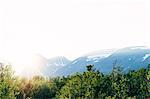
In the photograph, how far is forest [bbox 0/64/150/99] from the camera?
7794 cm

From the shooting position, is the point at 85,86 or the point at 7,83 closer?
the point at 7,83

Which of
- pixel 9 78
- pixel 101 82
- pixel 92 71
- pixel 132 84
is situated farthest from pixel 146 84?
pixel 9 78

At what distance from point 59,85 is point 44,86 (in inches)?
401

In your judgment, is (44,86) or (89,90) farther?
(44,86)

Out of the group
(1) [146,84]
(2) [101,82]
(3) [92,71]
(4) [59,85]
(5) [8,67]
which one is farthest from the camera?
(4) [59,85]

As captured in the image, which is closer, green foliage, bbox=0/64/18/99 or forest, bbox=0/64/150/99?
green foliage, bbox=0/64/18/99

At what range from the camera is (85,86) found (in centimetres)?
10206

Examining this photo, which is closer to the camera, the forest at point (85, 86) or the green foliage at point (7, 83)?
the green foliage at point (7, 83)

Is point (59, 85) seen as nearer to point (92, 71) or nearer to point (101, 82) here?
point (101, 82)

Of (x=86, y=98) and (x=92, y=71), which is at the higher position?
(x=92, y=71)

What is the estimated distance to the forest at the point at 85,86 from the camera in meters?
77.9

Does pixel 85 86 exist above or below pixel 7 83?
below

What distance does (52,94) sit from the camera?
167625 millimetres

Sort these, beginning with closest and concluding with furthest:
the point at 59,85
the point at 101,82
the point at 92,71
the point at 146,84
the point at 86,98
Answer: the point at 86,98 < the point at 92,71 < the point at 101,82 < the point at 146,84 < the point at 59,85
